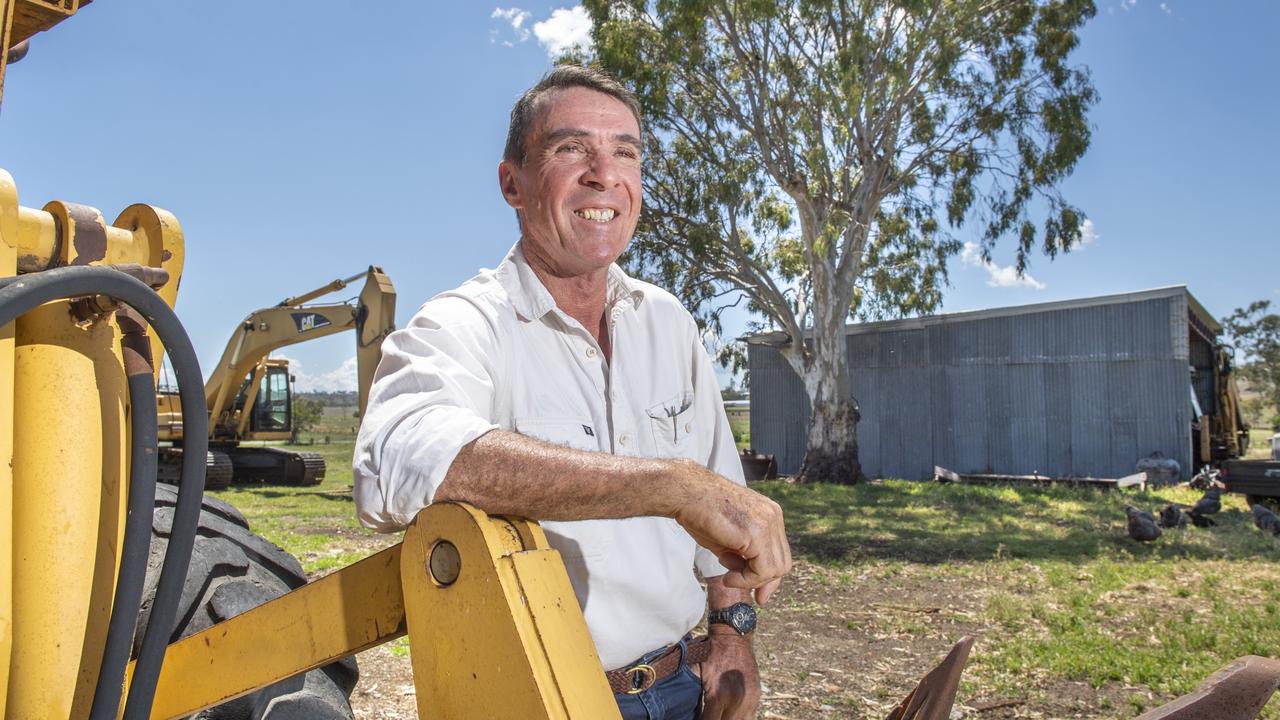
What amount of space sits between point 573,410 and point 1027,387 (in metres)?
19.8

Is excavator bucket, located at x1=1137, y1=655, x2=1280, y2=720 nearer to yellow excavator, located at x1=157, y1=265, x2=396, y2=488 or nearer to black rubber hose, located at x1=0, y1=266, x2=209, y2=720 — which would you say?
black rubber hose, located at x1=0, y1=266, x2=209, y2=720

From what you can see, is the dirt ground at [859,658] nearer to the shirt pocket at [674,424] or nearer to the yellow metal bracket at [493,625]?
the shirt pocket at [674,424]

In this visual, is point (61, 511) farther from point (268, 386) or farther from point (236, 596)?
point (268, 386)

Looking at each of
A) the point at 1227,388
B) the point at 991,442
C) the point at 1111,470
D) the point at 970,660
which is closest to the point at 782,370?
the point at 991,442

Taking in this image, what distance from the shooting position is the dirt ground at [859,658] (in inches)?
184

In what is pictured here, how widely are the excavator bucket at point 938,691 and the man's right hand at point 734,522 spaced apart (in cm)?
71

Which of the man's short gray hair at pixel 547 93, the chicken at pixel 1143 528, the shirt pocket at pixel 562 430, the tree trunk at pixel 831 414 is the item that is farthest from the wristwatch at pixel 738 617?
the tree trunk at pixel 831 414

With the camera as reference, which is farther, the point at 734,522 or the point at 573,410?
the point at 573,410

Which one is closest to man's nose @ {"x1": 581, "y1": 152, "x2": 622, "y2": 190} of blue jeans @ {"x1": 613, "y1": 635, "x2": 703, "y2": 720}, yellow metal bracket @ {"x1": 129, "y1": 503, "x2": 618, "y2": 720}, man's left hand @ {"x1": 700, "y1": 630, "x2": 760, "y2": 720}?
yellow metal bracket @ {"x1": 129, "y1": 503, "x2": 618, "y2": 720}

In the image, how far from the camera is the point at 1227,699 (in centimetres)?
218

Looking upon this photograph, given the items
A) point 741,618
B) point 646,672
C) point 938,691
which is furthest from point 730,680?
point 938,691

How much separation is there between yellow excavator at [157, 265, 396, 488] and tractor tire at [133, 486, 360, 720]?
9.47 m

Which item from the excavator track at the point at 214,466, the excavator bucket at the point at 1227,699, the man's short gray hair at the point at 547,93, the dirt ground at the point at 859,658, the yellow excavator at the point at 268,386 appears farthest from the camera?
the excavator track at the point at 214,466

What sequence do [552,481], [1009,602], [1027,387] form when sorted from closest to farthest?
[552,481] < [1009,602] < [1027,387]
